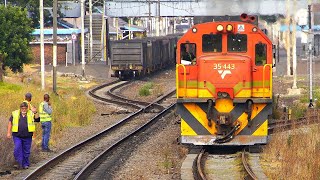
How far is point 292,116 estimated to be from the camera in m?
24.5

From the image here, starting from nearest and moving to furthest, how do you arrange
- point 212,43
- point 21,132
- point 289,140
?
point 21,132, point 212,43, point 289,140

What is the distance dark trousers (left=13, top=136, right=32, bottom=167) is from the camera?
635 inches

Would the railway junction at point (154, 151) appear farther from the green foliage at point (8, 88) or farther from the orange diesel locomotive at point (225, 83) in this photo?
the green foliage at point (8, 88)

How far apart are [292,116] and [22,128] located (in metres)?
11.0

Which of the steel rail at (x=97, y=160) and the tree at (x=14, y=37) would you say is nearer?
the steel rail at (x=97, y=160)

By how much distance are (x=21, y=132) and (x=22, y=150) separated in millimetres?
429

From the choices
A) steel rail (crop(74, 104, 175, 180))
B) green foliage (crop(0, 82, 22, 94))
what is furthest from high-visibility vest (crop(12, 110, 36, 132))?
green foliage (crop(0, 82, 22, 94))

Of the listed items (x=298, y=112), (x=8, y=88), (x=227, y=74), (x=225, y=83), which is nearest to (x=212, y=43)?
(x=227, y=74)

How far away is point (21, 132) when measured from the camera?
16109mm

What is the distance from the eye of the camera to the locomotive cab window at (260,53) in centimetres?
1717

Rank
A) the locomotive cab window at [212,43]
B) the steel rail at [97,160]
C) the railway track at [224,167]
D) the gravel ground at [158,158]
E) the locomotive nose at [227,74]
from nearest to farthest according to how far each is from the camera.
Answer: the railway track at [224,167] < the steel rail at [97,160] < the gravel ground at [158,158] < the locomotive nose at [227,74] < the locomotive cab window at [212,43]

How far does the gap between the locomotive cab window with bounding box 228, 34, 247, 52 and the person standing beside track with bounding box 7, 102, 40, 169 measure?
475 centimetres

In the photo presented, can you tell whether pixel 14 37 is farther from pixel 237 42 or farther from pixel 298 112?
pixel 237 42

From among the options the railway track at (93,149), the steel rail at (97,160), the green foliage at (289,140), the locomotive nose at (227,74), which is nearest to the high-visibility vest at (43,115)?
the railway track at (93,149)
